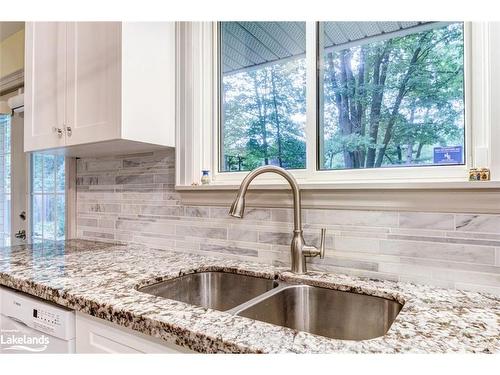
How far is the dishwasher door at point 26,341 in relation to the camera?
951 mm

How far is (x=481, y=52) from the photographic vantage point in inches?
38.9

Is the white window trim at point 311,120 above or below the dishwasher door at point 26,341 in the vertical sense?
above

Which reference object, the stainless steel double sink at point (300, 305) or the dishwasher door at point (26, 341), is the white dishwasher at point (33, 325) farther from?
the stainless steel double sink at point (300, 305)

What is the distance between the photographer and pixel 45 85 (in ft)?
5.10

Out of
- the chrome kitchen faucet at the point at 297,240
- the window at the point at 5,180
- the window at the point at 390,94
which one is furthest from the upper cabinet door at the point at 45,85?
the window at the point at 5,180

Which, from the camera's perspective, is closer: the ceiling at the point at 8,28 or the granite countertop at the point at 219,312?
the granite countertop at the point at 219,312

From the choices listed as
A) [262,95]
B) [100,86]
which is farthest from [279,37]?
[100,86]

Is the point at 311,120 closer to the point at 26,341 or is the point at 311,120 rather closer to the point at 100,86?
the point at 100,86

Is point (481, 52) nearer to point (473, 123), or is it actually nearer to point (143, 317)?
point (473, 123)

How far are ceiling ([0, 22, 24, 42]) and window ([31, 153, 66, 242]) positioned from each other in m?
1.00

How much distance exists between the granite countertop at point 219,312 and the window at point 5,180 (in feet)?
5.28

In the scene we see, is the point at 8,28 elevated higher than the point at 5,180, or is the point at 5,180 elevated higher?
the point at 8,28

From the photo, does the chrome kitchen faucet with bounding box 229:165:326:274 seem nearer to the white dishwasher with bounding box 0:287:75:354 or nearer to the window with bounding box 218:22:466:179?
the window with bounding box 218:22:466:179

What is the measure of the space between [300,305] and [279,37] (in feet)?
3.86
